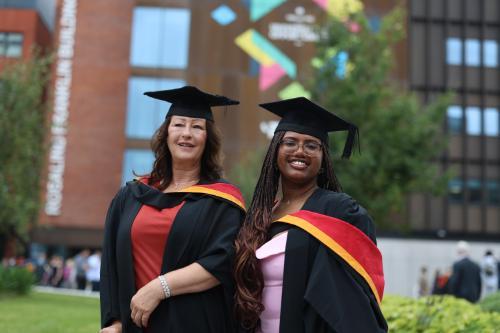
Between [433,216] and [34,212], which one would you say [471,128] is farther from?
[34,212]

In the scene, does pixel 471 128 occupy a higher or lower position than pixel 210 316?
higher

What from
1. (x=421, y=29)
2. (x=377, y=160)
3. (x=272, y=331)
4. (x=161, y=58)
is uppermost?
(x=421, y=29)

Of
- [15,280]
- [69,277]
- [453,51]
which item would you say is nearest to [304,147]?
[15,280]

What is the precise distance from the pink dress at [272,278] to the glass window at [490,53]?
34901 millimetres

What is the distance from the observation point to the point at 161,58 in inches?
1293

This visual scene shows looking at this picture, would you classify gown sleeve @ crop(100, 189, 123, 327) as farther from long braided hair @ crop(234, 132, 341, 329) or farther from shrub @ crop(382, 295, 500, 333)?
shrub @ crop(382, 295, 500, 333)

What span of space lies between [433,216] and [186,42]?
1501cm

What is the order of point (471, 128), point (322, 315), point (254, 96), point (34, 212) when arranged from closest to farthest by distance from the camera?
point (322, 315) → point (34, 212) → point (254, 96) → point (471, 128)

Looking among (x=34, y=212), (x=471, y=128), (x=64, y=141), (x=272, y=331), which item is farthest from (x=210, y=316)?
(x=471, y=128)

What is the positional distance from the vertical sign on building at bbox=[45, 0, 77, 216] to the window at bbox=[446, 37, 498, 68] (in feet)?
63.5

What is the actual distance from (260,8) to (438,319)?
28768 mm

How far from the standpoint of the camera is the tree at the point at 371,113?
695 inches

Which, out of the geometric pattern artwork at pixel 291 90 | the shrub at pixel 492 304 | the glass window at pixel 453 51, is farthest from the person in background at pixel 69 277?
the glass window at pixel 453 51

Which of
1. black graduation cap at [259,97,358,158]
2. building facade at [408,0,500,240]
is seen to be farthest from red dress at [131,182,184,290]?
building facade at [408,0,500,240]
